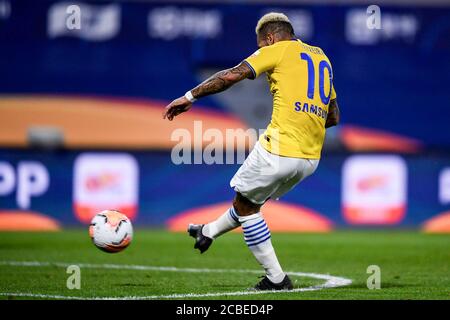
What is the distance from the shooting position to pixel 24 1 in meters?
20.2

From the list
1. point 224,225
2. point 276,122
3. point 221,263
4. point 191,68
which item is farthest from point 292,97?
point 191,68

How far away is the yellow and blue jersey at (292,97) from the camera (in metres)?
8.01

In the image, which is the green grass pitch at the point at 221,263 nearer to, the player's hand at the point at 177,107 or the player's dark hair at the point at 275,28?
the player's hand at the point at 177,107

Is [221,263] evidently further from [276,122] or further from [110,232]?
[276,122]

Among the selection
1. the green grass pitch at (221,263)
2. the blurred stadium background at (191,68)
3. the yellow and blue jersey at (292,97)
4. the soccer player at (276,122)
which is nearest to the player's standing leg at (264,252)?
the soccer player at (276,122)

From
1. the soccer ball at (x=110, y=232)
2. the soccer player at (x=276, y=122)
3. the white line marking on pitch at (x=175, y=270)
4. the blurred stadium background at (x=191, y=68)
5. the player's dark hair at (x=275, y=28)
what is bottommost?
the white line marking on pitch at (x=175, y=270)

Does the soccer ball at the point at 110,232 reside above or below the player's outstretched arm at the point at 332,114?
below

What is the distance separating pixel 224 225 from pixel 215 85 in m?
1.21

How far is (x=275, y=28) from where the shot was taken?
324 inches

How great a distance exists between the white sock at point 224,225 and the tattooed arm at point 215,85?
38.6 inches

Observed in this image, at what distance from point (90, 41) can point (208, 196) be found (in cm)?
501

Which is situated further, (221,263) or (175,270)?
(221,263)

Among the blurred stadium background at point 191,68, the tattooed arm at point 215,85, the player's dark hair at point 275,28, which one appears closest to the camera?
the tattooed arm at point 215,85
